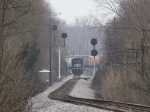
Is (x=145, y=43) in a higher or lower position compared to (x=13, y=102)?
higher

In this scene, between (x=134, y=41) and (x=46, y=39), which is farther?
(x=46, y=39)

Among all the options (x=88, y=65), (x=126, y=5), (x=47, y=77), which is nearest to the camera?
(x=126, y=5)

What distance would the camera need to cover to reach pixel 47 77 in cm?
5162

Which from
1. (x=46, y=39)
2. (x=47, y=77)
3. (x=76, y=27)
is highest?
(x=76, y=27)

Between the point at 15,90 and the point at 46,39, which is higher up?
the point at 46,39

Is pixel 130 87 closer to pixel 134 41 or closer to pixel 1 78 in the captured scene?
pixel 134 41

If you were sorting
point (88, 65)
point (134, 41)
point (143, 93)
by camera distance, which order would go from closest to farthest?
point (143, 93) < point (134, 41) < point (88, 65)

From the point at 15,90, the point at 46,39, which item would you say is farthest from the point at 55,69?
the point at 15,90

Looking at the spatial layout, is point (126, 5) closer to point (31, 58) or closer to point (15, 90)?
point (31, 58)

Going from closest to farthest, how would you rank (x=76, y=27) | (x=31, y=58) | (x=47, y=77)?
(x=31, y=58) → (x=47, y=77) → (x=76, y=27)

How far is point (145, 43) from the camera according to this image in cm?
2238

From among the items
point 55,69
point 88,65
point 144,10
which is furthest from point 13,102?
point 88,65

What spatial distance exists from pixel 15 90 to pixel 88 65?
8817 cm

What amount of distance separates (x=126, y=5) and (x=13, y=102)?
18173 millimetres
